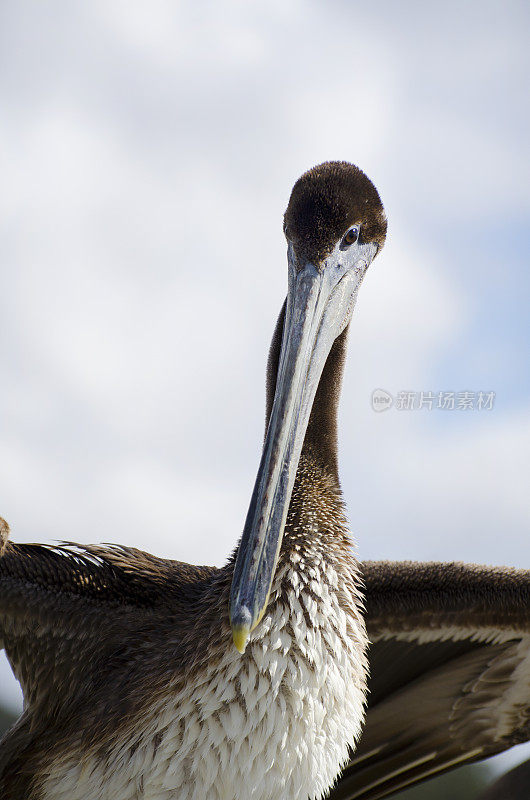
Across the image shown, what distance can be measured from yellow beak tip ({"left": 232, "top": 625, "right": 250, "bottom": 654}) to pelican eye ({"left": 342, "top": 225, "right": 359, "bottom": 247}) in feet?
4.52

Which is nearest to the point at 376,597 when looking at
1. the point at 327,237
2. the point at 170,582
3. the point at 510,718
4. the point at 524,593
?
the point at 524,593

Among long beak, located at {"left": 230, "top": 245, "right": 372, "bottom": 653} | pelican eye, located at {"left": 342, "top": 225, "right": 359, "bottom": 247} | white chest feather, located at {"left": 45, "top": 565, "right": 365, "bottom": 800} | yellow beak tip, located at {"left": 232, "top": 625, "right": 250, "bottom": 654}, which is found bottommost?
white chest feather, located at {"left": 45, "top": 565, "right": 365, "bottom": 800}

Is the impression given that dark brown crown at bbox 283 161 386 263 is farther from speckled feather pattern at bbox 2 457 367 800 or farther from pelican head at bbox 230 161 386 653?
speckled feather pattern at bbox 2 457 367 800

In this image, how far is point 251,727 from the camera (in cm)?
246

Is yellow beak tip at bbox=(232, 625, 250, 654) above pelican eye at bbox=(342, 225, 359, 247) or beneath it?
beneath

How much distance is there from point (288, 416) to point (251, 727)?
951 millimetres

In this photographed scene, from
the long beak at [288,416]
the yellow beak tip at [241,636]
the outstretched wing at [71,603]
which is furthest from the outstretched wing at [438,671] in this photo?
the yellow beak tip at [241,636]

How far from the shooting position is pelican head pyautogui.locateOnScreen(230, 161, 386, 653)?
2.41m

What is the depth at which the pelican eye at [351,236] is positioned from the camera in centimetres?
291

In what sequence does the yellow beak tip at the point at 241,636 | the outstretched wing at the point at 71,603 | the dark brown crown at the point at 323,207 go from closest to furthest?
the yellow beak tip at the point at 241,636
the dark brown crown at the point at 323,207
the outstretched wing at the point at 71,603

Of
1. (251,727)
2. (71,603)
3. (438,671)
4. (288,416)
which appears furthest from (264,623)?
(438,671)

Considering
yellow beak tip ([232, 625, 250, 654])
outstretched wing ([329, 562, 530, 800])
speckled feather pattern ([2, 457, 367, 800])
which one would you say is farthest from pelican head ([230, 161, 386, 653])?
outstretched wing ([329, 562, 530, 800])

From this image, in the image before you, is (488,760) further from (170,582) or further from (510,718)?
(170,582)

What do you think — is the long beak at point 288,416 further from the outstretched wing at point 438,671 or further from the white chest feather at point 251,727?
the outstretched wing at point 438,671
